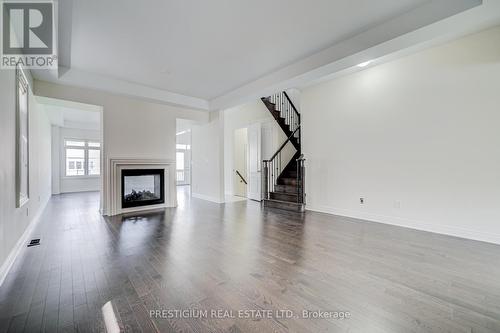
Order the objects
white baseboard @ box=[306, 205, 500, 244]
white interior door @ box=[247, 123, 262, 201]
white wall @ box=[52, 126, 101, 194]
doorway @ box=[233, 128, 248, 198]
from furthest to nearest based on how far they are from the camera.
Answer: white wall @ box=[52, 126, 101, 194], doorway @ box=[233, 128, 248, 198], white interior door @ box=[247, 123, 262, 201], white baseboard @ box=[306, 205, 500, 244]

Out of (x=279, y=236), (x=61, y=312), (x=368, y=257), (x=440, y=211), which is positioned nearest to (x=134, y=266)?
(x=61, y=312)

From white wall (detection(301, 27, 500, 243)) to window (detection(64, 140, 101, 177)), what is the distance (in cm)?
975

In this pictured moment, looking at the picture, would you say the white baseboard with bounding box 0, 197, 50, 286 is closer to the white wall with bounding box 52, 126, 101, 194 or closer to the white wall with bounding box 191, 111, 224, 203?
the white wall with bounding box 191, 111, 224, 203

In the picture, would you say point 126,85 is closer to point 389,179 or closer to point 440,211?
point 389,179

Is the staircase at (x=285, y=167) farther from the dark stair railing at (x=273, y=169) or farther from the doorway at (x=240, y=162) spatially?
the doorway at (x=240, y=162)

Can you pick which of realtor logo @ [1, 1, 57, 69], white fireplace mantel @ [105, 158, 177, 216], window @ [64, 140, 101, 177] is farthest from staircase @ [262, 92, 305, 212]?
window @ [64, 140, 101, 177]

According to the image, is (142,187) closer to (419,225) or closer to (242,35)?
(242,35)

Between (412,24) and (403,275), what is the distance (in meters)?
2.91

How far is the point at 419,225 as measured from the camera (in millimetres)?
3830

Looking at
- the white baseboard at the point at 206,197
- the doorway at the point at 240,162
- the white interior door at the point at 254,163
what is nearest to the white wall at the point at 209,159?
the white baseboard at the point at 206,197

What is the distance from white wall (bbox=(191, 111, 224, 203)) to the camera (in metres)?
6.54

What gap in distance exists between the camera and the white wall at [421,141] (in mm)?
3254

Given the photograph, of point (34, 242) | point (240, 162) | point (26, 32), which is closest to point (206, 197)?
point (240, 162)

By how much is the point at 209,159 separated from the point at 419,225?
5.45 metres
